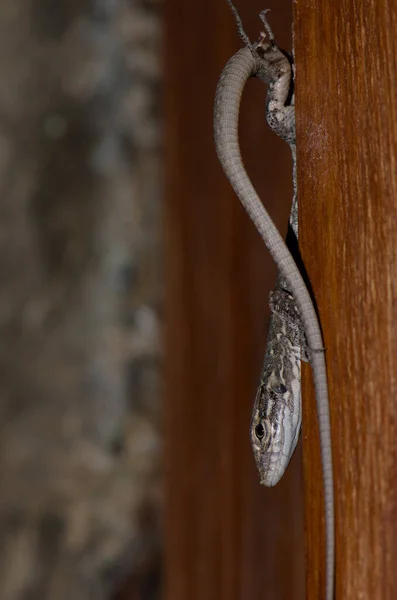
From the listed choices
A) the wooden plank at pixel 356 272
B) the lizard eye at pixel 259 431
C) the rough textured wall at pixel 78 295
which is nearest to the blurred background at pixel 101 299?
the rough textured wall at pixel 78 295

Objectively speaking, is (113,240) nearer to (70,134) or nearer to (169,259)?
(169,259)

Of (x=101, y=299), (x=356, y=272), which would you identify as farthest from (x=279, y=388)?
(x=101, y=299)

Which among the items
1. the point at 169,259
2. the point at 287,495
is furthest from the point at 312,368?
the point at 169,259

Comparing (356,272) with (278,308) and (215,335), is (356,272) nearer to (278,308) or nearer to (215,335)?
(278,308)

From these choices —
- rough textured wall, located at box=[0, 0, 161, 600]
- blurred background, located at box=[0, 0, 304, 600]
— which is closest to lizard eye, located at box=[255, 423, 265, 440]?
blurred background, located at box=[0, 0, 304, 600]

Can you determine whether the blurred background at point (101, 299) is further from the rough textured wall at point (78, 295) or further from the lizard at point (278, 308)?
the lizard at point (278, 308)

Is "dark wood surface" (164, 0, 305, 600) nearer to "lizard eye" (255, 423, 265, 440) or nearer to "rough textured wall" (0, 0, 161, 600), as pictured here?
"rough textured wall" (0, 0, 161, 600)

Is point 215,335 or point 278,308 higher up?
point 215,335
